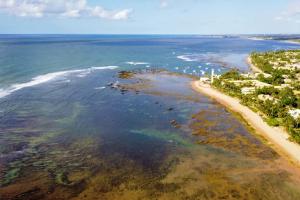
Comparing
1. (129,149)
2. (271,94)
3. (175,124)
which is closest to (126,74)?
(271,94)

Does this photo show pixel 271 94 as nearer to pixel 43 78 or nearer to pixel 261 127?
pixel 261 127

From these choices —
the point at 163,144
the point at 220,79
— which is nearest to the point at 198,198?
the point at 163,144

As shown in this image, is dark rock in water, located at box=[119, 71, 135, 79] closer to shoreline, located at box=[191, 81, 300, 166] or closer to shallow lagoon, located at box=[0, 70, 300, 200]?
shallow lagoon, located at box=[0, 70, 300, 200]

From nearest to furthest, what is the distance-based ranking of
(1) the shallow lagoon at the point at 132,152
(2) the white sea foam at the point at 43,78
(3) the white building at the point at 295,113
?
(1) the shallow lagoon at the point at 132,152
(3) the white building at the point at 295,113
(2) the white sea foam at the point at 43,78

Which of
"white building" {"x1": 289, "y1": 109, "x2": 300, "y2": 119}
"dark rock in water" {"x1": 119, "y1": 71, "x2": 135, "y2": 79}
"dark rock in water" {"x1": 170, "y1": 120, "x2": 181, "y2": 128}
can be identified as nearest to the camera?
"dark rock in water" {"x1": 170, "y1": 120, "x2": 181, "y2": 128}

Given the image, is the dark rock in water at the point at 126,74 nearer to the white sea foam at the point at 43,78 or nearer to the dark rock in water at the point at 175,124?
the white sea foam at the point at 43,78

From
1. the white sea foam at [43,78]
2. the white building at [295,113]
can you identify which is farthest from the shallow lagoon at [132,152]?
the white building at [295,113]

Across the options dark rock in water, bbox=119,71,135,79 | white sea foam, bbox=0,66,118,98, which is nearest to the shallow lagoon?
white sea foam, bbox=0,66,118,98
